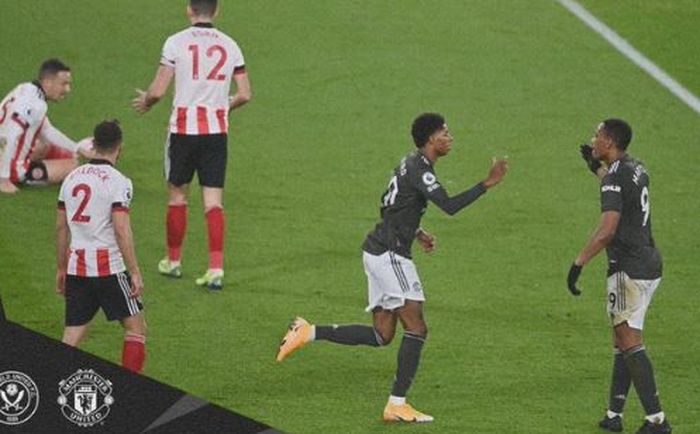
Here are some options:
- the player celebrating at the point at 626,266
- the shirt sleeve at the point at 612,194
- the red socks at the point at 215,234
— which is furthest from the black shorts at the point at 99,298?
the shirt sleeve at the point at 612,194

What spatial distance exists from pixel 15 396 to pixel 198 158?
14.4ft

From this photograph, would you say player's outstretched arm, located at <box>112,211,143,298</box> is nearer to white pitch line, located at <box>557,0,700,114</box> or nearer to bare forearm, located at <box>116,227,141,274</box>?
bare forearm, located at <box>116,227,141,274</box>

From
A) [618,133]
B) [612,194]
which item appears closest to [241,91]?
[618,133]

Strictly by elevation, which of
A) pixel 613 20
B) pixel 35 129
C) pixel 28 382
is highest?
pixel 613 20

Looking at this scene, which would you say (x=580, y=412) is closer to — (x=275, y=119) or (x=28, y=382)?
(x=28, y=382)

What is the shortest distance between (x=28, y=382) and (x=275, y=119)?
9523mm

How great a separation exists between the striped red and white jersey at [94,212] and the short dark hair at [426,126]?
81.1 inches

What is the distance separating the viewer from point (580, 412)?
14.8 metres

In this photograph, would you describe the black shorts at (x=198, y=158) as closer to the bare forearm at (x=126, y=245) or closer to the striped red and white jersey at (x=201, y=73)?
the striped red and white jersey at (x=201, y=73)

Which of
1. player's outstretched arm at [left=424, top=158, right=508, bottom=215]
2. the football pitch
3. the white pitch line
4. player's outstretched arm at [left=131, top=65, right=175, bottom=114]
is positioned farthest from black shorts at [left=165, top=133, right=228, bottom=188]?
the white pitch line

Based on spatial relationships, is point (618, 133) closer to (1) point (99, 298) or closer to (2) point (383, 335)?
(2) point (383, 335)

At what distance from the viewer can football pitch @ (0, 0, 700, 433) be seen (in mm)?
15375

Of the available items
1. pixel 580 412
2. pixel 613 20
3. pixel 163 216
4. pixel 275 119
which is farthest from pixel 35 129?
pixel 613 20

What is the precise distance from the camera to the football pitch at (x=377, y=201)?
50.4ft
